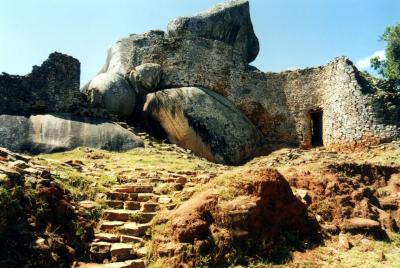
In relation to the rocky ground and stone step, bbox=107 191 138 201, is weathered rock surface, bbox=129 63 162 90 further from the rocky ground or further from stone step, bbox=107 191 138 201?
stone step, bbox=107 191 138 201

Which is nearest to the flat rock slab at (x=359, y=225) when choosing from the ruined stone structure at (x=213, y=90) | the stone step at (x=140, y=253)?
the stone step at (x=140, y=253)

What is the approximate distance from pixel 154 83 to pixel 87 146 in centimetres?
550

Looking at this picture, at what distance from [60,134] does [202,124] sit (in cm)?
547

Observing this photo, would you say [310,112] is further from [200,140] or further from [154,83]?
[154,83]

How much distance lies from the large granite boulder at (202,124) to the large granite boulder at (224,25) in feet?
13.5

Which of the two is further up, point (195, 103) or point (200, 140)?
point (195, 103)

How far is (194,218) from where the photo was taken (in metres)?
6.06

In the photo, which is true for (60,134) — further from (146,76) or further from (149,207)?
(149,207)

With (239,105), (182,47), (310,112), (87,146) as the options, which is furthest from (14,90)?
(310,112)

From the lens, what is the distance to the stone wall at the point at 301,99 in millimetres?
16781

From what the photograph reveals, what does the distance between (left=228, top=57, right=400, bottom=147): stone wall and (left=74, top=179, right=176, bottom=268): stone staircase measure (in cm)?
1072

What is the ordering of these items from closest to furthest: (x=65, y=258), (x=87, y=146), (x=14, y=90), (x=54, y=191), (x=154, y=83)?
1. (x=65, y=258)
2. (x=54, y=191)
3. (x=87, y=146)
4. (x=14, y=90)
5. (x=154, y=83)

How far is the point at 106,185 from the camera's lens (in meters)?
8.30

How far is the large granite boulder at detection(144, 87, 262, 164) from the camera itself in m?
16.4
